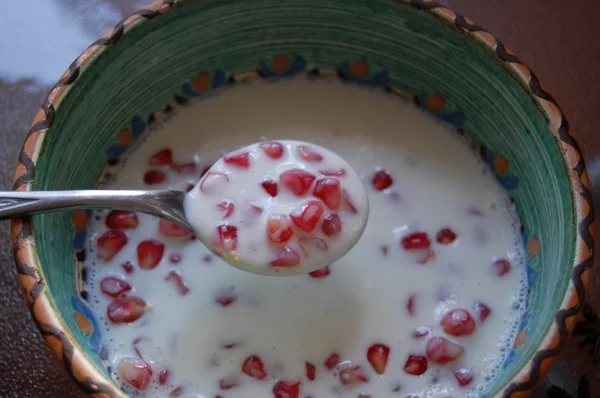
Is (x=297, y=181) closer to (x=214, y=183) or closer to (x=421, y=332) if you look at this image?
(x=214, y=183)

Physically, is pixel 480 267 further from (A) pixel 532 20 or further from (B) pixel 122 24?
(B) pixel 122 24

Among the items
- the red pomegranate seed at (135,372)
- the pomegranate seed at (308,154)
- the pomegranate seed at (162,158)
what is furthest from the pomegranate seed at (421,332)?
the pomegranate seed at (162,158)

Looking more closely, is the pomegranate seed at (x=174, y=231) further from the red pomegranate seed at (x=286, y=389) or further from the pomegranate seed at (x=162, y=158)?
the red pomegranate seed at (x=286, y=389)

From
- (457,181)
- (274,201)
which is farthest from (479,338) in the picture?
(274,201)

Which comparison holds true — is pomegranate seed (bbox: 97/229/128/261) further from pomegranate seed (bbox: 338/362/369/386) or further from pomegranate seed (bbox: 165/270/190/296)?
pomegranate seed (bbox: 338/362/369/386)

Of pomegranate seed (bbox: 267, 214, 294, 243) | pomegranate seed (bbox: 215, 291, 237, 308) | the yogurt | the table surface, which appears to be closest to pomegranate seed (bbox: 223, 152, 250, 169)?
the yogurt

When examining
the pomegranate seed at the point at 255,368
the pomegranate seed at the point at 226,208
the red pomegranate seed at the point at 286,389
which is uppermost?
the pomegranate seed at the point at 226,208

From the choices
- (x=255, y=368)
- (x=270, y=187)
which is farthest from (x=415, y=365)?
(x=270, y=187)
